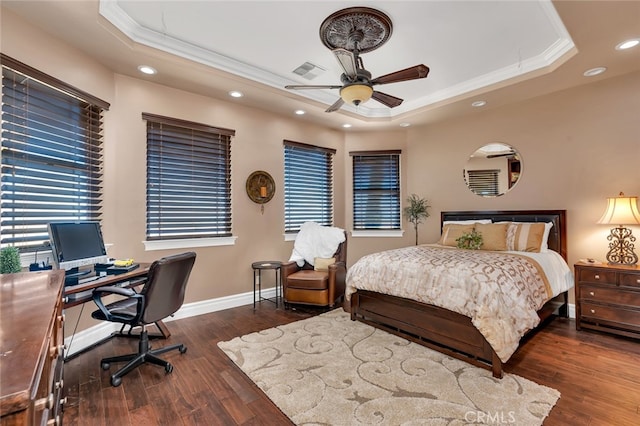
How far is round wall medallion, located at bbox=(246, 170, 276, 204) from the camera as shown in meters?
4.43

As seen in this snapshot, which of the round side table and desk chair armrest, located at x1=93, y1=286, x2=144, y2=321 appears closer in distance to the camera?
desk chair armrest, located at x1=93, y1=286, x2=144, y2=321

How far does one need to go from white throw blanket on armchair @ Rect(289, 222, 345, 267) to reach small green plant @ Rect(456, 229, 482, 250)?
1570mm

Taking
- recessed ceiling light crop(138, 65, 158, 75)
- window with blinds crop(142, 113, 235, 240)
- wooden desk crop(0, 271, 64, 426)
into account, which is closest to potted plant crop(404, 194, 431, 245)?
window with blinds crop(142, 113, 235, 240)

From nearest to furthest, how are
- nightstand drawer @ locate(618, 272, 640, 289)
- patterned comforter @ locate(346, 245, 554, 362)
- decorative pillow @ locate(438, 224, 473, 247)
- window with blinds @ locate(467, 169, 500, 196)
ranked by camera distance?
patterned comforter @ locate(346, 245, 554, 362)
nightstand drawer @ locate(618, 272, 640, 289)
decorative pillow @ locate(438, 224, 473, 247)
window with blinds @ locate(467, 169, 500, 196)

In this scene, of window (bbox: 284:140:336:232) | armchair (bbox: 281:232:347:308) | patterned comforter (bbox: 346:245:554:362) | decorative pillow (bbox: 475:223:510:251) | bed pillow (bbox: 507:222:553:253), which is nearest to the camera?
patterned comforter (bbox: 346:245:554:362)

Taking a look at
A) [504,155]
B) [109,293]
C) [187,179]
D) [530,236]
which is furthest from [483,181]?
[109,293]

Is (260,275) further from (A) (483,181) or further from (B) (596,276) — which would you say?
(B) (596,276)

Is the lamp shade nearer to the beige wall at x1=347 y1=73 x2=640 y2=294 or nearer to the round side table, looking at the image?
the beige wall at x1=347 y1=73 x2=640 y2=294

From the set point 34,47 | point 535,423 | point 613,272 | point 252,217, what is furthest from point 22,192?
point 613,272

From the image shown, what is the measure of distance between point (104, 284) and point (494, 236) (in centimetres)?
421

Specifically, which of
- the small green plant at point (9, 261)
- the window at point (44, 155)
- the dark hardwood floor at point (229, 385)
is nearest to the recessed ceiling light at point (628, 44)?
the dark hardwood floor at point (229, 385)

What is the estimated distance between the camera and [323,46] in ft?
10.3

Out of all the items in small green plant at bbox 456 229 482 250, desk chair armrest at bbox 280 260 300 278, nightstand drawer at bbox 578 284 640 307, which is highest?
small green plant at bbox 456 229 482 250

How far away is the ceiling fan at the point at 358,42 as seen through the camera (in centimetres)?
251
